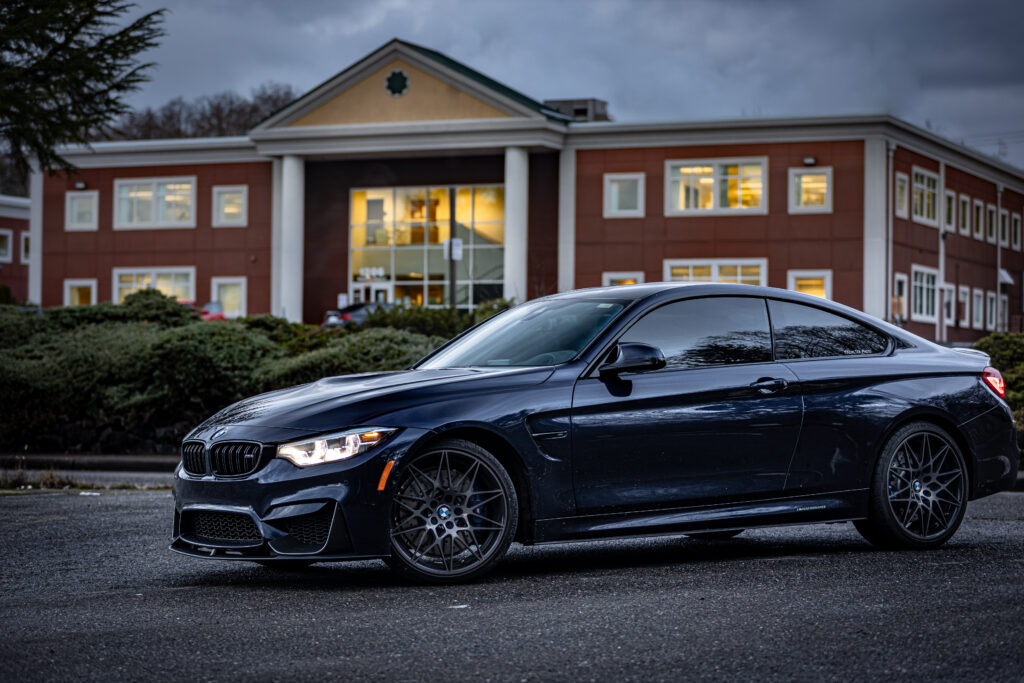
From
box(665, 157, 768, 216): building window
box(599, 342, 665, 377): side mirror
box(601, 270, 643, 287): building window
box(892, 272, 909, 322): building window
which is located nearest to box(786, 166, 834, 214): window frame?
Answer: box(665, 157, 768, 216): building window

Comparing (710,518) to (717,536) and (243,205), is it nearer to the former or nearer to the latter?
(717,536)

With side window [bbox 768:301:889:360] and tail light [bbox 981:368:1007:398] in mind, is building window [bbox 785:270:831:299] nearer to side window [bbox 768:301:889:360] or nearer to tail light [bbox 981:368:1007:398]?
tail light [bbox 981:368:1007:398]

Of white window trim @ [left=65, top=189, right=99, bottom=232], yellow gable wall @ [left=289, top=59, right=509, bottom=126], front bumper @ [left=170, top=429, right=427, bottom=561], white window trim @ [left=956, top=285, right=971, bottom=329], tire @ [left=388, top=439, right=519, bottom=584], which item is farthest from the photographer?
white window trim @ [left=65, top=189, right=99, bottom=232]

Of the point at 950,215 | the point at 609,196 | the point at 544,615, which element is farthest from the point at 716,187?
the point at 544,615

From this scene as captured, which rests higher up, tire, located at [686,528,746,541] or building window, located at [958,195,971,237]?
building window, located at [958,195,971,237]

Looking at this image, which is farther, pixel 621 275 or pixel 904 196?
pixel 621 275

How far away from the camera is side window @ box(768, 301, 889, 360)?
812 centimetres

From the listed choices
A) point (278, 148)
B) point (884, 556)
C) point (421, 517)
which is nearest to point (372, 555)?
point (421, 517)

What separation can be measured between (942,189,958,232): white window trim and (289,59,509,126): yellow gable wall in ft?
56.0

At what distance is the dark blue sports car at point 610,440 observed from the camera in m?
6.70

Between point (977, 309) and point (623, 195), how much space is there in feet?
54.0

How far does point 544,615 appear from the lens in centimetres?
600

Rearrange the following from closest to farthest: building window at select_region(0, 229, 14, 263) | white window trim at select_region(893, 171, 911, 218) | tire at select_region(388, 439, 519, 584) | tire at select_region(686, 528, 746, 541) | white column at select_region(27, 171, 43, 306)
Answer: tire at select_region(388, 439, 519, 584) < tire at select_region(686, 528, 746, 541) < white window trim at select_region(893, 171, 911, 218) < white column at select_region(27, 171, 43, 306) < building window at select_region(0, 229, 14, 263)

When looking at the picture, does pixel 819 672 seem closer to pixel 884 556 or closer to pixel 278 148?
pixel 884 556
